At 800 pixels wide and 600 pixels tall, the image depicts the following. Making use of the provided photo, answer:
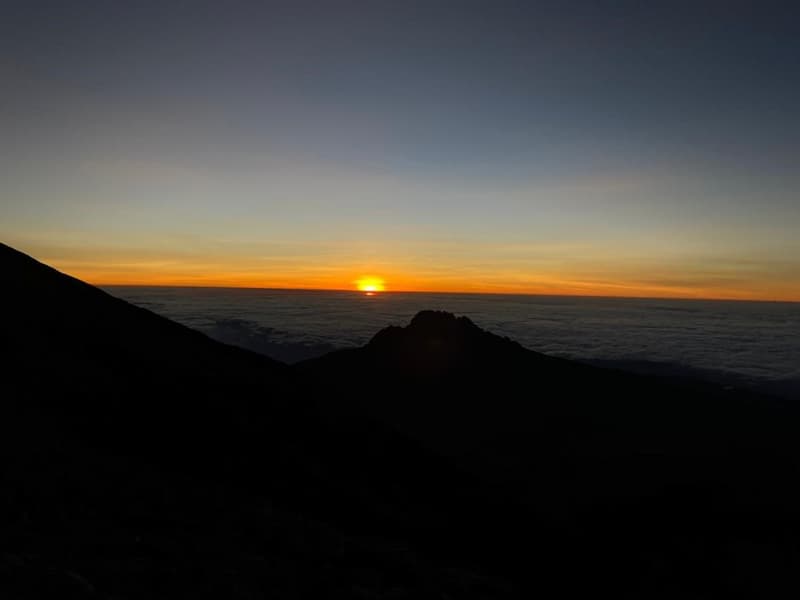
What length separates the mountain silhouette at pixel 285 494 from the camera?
8305mm

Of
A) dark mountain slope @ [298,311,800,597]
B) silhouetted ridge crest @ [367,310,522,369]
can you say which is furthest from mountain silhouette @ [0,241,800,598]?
silhouetted ridge crest @ [367,310,522,369]

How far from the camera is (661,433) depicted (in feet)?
143

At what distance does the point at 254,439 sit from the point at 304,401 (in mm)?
5833

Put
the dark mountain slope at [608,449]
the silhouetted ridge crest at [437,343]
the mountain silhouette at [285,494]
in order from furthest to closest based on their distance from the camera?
the silhouetted ridge crest at [437,343]
the dark mountain slope at [608,449]
the mountain silhouette at [285,494]

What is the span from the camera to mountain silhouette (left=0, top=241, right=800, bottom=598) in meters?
8.30

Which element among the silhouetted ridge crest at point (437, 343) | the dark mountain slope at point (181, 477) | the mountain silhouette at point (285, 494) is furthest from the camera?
the silhouetted ridge crest at point (437, 343)

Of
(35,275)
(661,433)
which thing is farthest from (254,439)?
(661,433)

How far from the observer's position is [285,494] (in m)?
13.5

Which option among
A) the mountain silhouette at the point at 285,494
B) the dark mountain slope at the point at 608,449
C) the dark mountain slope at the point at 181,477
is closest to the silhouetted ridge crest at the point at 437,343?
the dark mountain slope at the point at 608,449

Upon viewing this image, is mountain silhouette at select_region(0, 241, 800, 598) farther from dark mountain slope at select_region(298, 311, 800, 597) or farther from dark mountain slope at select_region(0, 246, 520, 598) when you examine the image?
A: dark mountain slope at select_region(298, 311, 800, 597)

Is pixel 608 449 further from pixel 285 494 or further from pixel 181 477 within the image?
pixel 181 477

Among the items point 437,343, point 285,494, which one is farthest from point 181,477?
point 437,343

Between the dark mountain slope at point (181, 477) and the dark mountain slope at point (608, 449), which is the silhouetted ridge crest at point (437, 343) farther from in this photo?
the dark mountain slope at point (181, 477)

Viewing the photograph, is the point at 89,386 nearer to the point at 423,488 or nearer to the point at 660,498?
the point at 423,488
